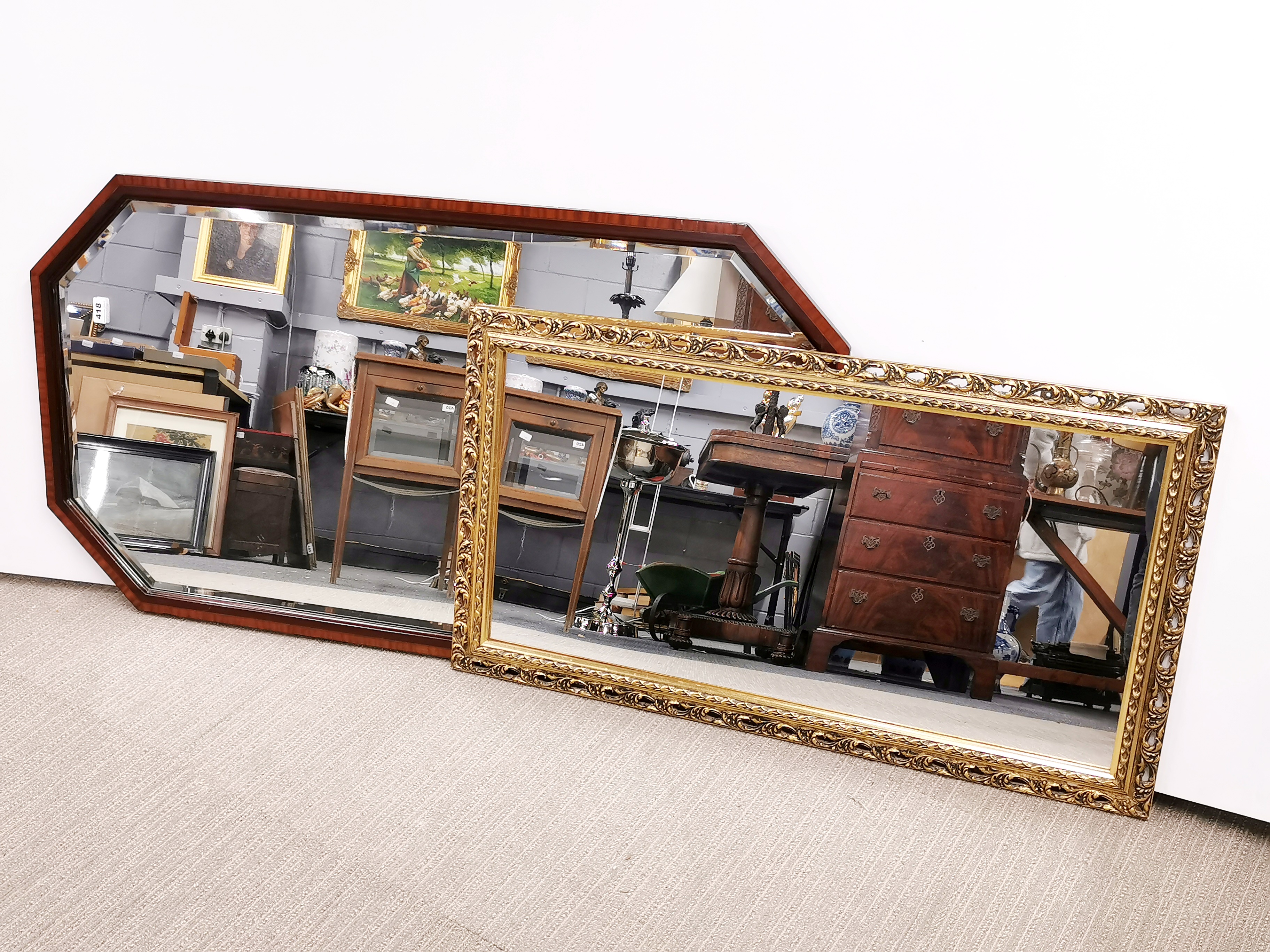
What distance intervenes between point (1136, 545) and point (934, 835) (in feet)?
2.23

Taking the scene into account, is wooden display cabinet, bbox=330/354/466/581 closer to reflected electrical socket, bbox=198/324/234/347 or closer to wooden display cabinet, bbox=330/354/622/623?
Result: wooden display cabinet, bbox=330/354/622/623

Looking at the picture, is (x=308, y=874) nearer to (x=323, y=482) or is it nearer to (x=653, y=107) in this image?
(x=323, y=482)

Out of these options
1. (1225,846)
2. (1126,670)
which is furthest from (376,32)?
(1225,846)

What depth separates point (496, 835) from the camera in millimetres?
1394

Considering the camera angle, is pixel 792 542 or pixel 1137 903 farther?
pixel 792 542

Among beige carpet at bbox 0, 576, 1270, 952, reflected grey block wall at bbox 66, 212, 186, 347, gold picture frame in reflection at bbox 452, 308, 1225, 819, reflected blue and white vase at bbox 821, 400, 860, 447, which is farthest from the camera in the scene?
reflected grey block wall at bbox 66, 212, 186, 347

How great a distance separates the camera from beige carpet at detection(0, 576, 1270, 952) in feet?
3.97

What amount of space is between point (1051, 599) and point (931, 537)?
9.9 inches

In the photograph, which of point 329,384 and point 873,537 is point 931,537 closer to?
point 873,537

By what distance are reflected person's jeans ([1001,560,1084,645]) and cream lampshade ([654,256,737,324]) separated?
2.61ft

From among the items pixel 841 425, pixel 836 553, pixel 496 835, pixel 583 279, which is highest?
pixel 583 279

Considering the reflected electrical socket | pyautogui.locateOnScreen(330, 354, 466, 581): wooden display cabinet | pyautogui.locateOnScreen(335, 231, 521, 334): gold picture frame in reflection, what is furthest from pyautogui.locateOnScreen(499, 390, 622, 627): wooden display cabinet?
the reflected electrical socket

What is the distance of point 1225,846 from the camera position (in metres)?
1.60

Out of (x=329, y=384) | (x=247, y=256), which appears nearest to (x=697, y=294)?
(x=329, y=384)
